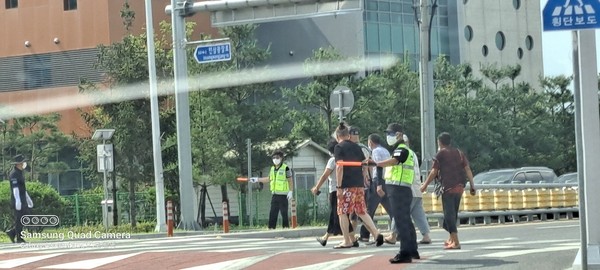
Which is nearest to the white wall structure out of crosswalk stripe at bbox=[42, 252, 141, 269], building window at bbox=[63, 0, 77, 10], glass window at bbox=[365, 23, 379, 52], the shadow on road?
glass window at bbox=[365, 23, 379, 52]

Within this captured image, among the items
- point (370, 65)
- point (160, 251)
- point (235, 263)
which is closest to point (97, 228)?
point (160, 251)

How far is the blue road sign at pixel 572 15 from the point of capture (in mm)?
10883

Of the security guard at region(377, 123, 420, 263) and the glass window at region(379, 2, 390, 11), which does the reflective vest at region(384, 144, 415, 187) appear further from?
the glass window at region(379, 2, 390, 11)

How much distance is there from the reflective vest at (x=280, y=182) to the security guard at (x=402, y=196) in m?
11.8

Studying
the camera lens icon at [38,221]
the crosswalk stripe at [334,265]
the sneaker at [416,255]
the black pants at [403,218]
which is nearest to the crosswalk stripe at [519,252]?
the sneaker at [416,255]

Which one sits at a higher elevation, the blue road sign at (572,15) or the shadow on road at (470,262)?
the blue road sign at (572,15)

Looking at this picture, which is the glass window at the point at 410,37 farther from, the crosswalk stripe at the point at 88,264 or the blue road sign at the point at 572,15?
the blue road sign at the point at 572,15

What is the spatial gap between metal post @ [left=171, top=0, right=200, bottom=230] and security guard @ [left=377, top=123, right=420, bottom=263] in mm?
14477

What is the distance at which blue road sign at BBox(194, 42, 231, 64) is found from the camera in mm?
28438

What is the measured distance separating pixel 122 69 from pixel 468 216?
503 inches

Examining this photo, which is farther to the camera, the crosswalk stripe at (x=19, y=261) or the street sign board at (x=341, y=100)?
the street sign board at (x=341, y=100)

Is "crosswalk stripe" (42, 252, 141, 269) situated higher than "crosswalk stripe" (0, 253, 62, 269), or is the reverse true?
"crosswalk stripe" (0, 253, 62, 269)

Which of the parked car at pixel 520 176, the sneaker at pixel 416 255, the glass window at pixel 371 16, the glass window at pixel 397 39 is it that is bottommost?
the parked car at pixel 520 176

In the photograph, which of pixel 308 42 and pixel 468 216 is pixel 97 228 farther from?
pixel 308 42
